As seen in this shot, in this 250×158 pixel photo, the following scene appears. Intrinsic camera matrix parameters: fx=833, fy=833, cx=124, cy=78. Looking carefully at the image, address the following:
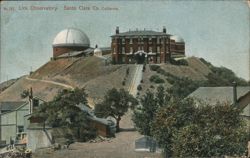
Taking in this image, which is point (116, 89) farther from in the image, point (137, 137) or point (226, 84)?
point (226, 84)

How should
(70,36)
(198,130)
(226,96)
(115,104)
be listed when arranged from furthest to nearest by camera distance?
(70,36) → (226,96) → (115,104) → (198,130)

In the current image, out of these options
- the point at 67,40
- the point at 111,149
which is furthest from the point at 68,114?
the point at 67,40

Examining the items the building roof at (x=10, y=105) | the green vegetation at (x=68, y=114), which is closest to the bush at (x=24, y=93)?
the building roof at (x=10, y=105)

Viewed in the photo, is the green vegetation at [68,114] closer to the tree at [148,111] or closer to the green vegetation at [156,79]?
the tree at [148,111]

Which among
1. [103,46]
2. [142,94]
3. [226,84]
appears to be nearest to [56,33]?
[103,46]

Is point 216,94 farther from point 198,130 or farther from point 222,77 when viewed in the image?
point 198,130

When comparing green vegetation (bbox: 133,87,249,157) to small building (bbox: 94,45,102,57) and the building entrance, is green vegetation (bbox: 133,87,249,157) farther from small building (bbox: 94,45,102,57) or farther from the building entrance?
small building (bbox: 94,45,102,57)
